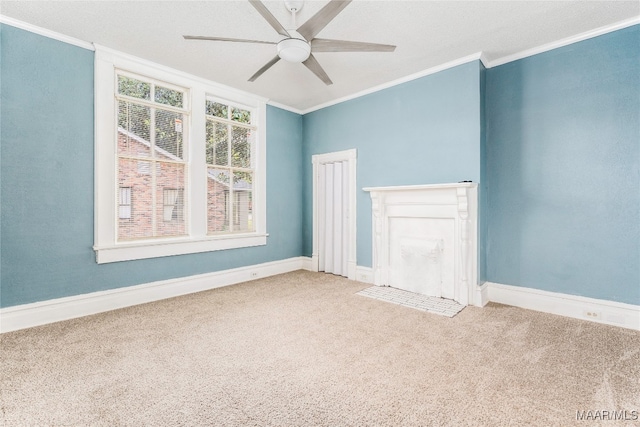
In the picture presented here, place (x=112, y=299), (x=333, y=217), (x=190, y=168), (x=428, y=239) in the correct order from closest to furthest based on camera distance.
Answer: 1. (x=112, y=299)
2. (x=428, y=239)
3. (x=190, y=168)
4. (x=333, y=217)

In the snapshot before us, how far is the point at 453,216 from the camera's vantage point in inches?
139

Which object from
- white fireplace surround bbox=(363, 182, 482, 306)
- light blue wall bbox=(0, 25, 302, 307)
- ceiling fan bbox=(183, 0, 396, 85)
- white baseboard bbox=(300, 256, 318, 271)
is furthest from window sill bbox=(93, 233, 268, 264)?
ceiling fan bbox=(183, 0, 396, 85)

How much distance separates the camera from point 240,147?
4.69 meters

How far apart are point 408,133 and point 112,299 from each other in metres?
4.24

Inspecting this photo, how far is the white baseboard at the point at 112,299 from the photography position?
9.12ft

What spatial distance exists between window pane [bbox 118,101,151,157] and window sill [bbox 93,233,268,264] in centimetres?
112

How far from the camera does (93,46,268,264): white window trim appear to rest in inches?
128

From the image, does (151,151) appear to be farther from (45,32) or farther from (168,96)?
(45,32)

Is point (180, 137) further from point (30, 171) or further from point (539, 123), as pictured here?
point (539, 123)

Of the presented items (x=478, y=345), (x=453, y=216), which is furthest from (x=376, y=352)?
(x=453, y=216)

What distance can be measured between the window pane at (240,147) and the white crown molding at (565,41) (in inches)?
139

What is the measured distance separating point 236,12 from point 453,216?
3.15 m

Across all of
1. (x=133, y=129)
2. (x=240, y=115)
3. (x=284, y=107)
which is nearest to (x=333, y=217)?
(x=284, y=107)

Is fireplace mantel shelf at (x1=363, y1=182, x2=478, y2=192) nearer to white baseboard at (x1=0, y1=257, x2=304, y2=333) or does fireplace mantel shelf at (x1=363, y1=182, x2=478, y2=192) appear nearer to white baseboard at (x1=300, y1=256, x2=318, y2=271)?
white baseboard at (x1=300, y1=256, x2=318, y2=271)
